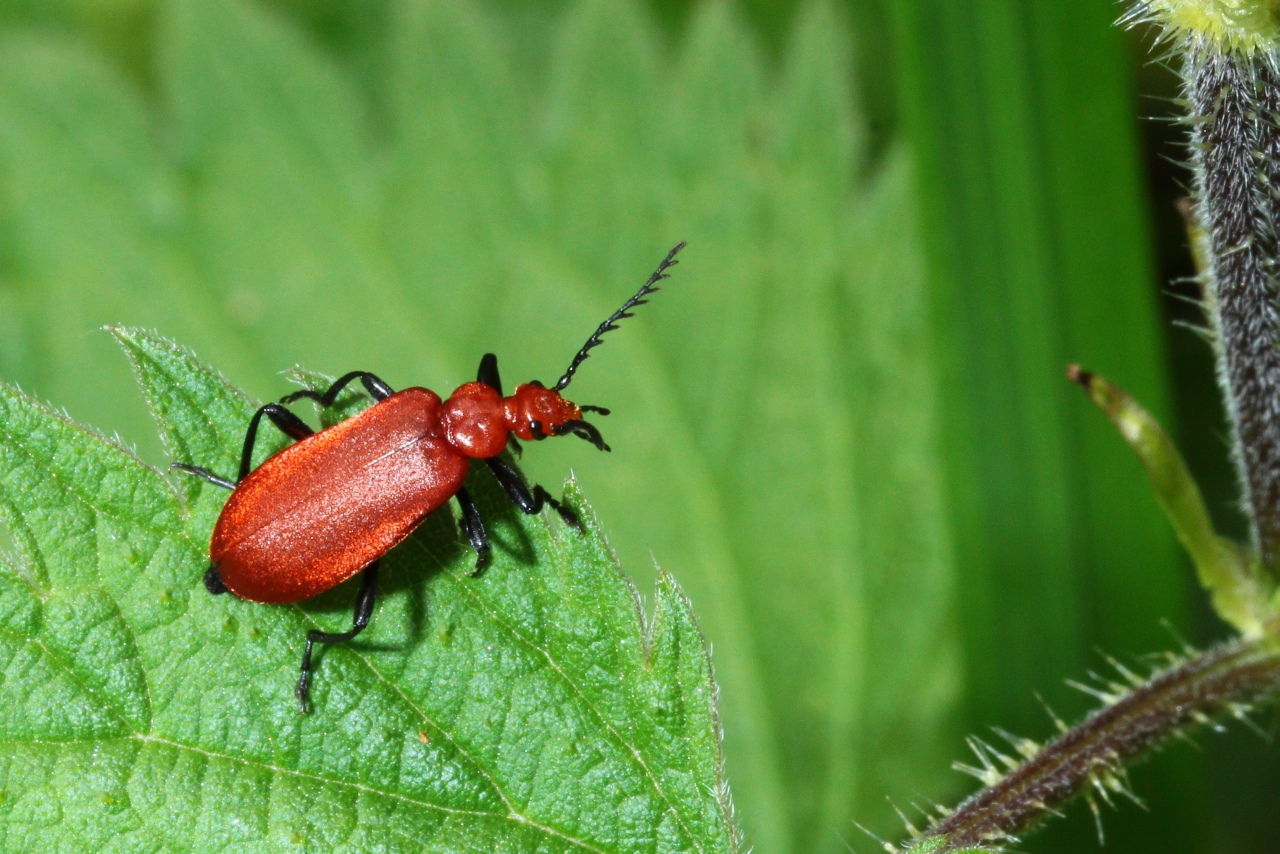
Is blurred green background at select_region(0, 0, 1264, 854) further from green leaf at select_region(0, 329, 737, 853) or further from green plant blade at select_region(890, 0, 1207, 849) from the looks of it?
green leaf at select_region(0, 329, 737, 853)

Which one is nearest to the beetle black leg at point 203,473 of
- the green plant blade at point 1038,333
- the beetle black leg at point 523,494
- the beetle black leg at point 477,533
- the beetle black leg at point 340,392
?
the beetle black leg at point 340,392

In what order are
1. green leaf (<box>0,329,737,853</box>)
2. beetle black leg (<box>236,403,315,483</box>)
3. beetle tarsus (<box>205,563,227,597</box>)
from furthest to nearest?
1. beetle black leg (<box>236,403,315,483</box>)
2. beetle tarsus (<box>205,563,227,597</box>)
3. green leaf (<box>0,329,737,853</box>)

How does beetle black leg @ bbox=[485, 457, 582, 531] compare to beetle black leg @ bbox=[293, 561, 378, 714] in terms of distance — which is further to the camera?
beetle black leg @ bbox=[485, 457, 582, 531]

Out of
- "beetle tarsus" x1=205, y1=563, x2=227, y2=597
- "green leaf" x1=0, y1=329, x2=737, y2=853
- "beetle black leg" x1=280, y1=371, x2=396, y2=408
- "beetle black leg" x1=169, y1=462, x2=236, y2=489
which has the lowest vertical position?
"green leaf" x1=0, y1=329, x2=737, y2=853

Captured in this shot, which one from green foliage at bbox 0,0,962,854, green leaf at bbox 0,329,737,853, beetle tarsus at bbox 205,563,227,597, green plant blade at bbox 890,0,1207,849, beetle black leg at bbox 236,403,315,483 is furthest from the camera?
green foliage at bbox 0,0,962,854

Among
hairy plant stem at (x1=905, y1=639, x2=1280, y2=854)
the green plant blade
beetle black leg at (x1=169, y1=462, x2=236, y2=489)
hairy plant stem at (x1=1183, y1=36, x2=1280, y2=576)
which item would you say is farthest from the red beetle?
the green plant blade

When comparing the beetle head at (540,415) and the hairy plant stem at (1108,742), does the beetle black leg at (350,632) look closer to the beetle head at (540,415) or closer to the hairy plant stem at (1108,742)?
the beetle head at (540,415)

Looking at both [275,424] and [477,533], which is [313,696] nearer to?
[477,533]
